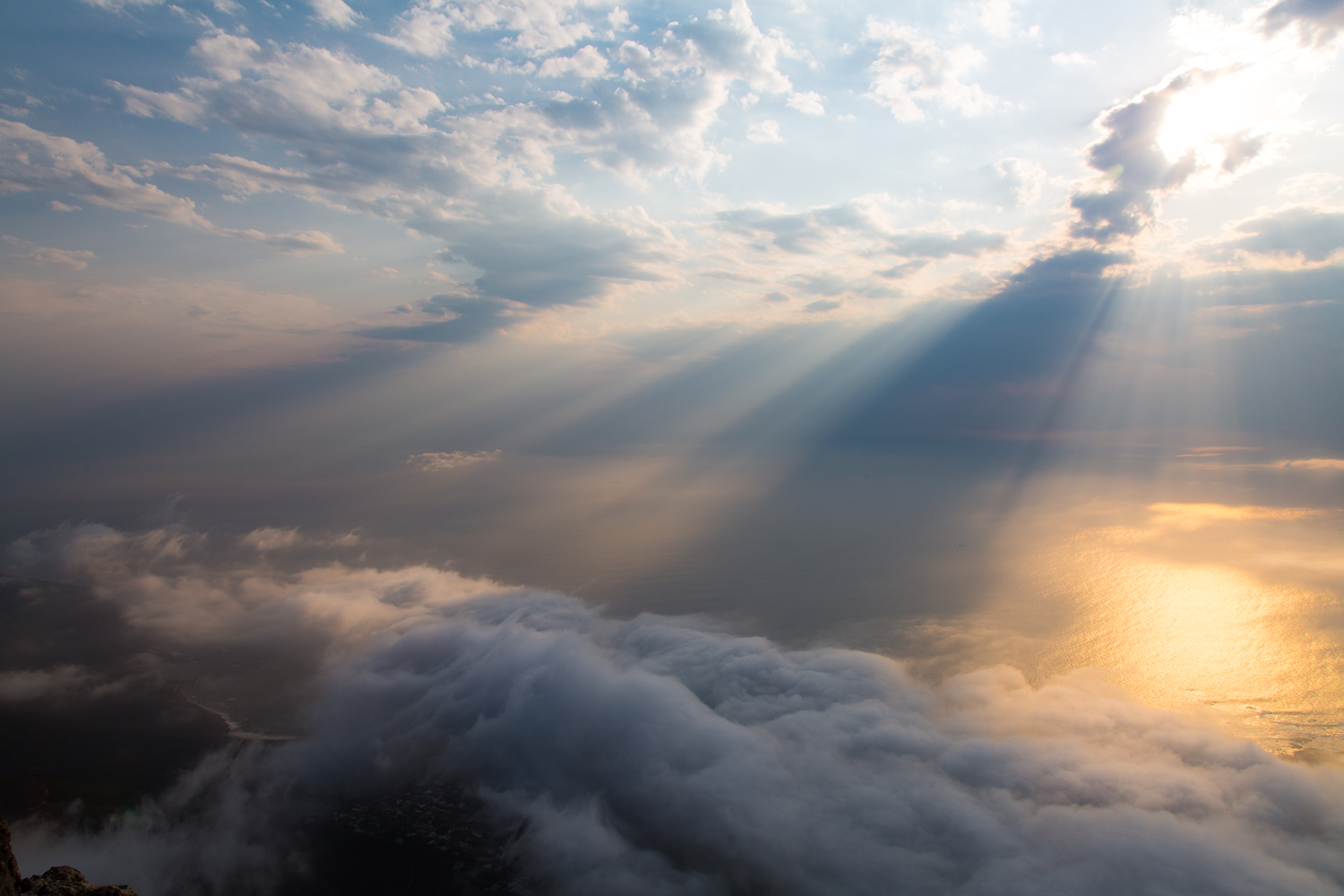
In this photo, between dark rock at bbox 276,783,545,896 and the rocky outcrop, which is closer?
the rocky outcrop

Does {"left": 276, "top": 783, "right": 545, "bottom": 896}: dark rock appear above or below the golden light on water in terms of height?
below

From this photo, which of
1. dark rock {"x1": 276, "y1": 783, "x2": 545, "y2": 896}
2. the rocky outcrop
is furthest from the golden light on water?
the rocky outcrop

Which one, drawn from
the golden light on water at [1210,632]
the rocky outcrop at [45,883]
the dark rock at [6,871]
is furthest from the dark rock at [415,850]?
the golden light on water at [1210,632]

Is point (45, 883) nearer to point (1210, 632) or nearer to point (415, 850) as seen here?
point (415, 850)

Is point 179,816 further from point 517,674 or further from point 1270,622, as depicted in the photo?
point 1270,622

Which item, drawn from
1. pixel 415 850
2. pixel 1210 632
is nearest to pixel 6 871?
pixel 415 850

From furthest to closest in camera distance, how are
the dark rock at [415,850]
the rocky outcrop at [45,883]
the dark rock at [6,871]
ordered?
the dark rock at [415,850], the rocky outcrop at [45,883], the dark rock at [6,871]

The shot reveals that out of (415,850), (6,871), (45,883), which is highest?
(6,871)

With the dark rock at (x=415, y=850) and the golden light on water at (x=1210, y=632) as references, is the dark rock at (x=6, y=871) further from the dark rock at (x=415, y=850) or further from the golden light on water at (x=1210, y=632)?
the golden light on water at (x=1210, y=632)

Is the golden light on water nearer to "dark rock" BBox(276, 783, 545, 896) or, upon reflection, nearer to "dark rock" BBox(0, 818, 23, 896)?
"dark rock" BBox(276, 783, 545, 896)
